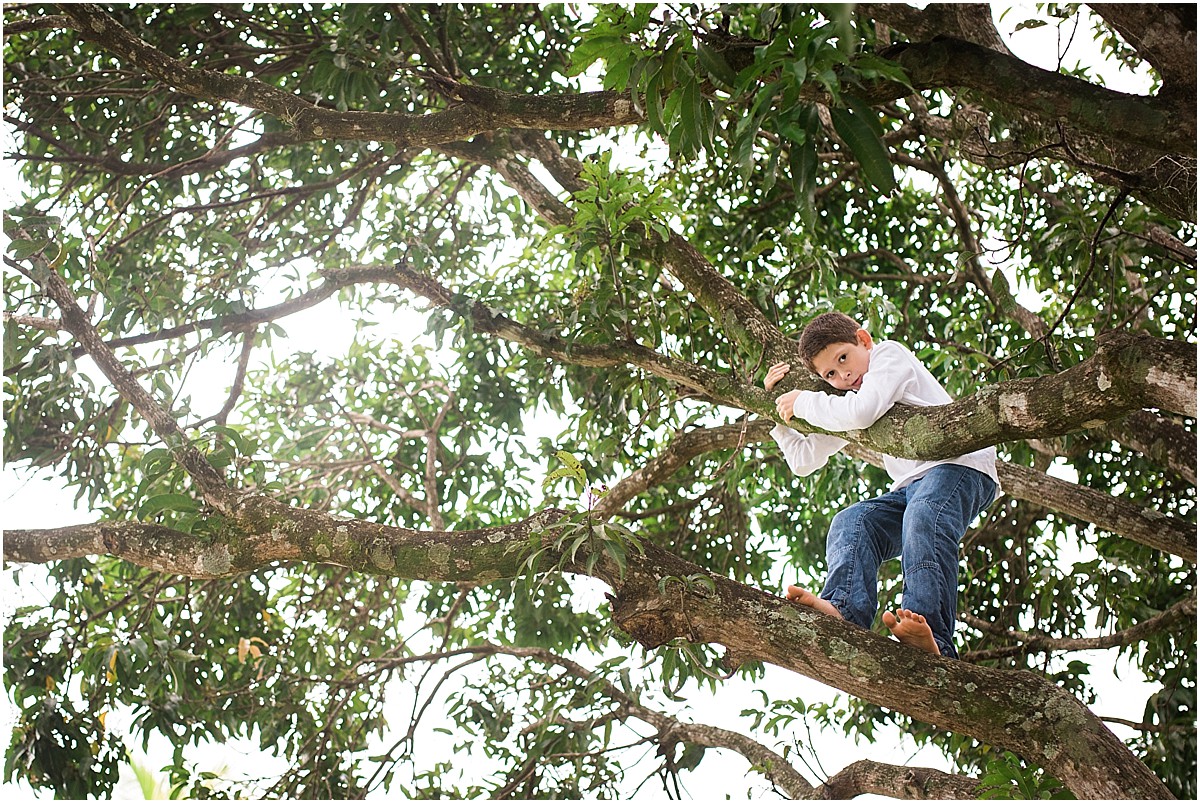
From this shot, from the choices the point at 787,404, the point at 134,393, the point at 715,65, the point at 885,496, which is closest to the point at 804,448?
the point at 885,496

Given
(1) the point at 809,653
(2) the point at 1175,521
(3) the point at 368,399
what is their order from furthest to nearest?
(3) the point at 368,399 → (2) the point at 1175,521 → (1) the point at 809,653

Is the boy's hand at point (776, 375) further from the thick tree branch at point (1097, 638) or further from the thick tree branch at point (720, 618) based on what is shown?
the thick tree branch at point (1097, 638)

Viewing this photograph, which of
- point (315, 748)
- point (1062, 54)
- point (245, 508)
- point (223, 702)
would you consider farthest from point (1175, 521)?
point (223, 702)

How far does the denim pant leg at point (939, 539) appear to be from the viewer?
2455mm

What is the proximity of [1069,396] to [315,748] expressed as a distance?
328 centimetres

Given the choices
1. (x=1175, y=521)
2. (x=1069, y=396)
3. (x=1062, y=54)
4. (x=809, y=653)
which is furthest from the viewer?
(x=1175, y=521)

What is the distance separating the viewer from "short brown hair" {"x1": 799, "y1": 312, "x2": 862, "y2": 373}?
2.60m

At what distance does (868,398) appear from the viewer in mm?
2232

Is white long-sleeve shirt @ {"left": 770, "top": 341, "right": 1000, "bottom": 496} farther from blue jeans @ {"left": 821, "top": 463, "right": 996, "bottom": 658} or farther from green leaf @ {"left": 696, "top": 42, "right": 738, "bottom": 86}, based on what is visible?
green leaf @ {"left": 696, "top": 42, "right": 738, "bottom": 86}

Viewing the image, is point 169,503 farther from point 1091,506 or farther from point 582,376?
point 1091,506

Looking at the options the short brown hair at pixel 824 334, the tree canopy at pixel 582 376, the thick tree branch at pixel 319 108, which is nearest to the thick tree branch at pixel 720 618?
the tree canopy at pixel 582 376

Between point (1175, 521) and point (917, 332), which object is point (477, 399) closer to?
point (917, 332)

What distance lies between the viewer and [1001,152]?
2.91 m

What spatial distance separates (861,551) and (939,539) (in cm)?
24
